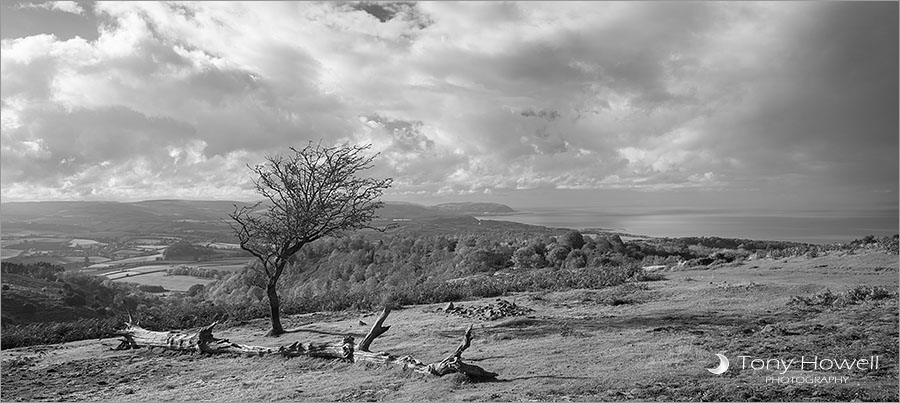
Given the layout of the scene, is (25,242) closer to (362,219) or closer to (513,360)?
(362,219)

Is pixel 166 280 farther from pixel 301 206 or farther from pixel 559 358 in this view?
pixel 559 358

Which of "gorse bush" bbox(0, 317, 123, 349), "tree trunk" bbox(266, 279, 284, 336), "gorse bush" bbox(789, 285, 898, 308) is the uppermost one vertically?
"gorse bush" bbox(789, 285, 898, 308)

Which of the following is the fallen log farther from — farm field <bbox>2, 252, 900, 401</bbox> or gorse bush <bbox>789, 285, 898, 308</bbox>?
gorse bush <bbox>789, 285, 898, 308</bbox>

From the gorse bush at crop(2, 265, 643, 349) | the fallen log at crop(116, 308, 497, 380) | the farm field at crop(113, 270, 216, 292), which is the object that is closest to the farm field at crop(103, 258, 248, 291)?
the farm field at crop(113, 270, 216, 292)

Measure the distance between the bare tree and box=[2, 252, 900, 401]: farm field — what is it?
Answer: 251cm

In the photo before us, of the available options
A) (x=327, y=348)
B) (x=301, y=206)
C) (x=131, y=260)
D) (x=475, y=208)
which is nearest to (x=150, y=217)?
(x=131, y=260)

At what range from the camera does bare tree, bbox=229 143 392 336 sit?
44.4 ft

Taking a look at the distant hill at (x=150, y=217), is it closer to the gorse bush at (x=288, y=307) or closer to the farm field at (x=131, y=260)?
the farm field at (x=131, y=260)

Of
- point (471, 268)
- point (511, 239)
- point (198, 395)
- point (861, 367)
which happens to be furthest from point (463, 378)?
point (511, 239)

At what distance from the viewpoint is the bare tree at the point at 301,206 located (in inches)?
532

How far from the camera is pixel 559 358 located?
8500 mm

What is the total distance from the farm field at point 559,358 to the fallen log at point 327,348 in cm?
21

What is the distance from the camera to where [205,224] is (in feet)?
146

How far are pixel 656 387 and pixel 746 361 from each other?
2.27 metres
